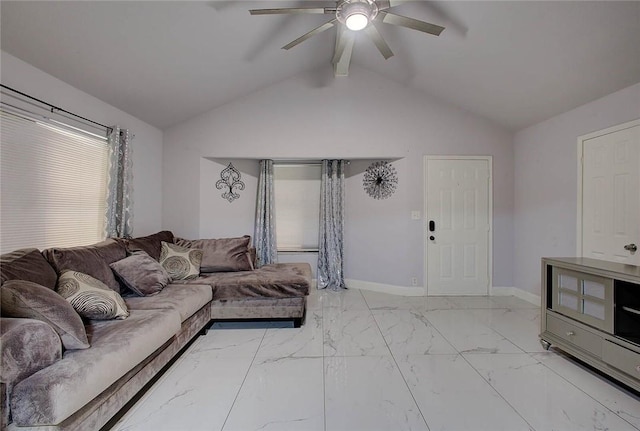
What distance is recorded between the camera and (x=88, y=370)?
1.34m

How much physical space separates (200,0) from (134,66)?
3.00ft

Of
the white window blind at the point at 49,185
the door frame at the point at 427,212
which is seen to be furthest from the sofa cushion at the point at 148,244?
the door frame at the point at 427,212

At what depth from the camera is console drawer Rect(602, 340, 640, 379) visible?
177 centimetres

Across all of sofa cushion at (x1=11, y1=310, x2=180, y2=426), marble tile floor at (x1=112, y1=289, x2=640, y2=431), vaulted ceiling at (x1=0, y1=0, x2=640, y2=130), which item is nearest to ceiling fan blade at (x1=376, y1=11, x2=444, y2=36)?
vaulted ceiling at (x1=0, y1=0, x2=640, y2=130)

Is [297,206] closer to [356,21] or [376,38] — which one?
[376,38]

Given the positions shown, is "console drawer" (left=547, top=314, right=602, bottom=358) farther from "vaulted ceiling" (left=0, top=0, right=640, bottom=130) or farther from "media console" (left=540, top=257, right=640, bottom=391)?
"vaulted ceiling" (left=0, top=0, right=640, bottom=130)

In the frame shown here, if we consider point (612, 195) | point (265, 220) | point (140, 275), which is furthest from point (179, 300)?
point (612, 195)

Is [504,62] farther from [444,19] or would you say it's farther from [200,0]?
[200,0]

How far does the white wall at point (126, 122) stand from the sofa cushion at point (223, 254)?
0.61 m

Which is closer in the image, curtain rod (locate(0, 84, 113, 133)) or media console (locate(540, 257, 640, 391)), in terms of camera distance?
media console (locate(540, 257, 640, 391))

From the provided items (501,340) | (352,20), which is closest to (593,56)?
(352,20)

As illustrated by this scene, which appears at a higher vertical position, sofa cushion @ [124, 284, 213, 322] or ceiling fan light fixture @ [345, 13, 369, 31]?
ceiling fan light fixture @ [345, 13, 369, 31]

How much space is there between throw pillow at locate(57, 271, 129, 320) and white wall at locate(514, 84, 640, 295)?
4295 millimetres

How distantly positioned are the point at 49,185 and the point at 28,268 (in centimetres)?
91
